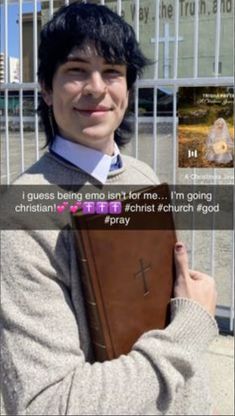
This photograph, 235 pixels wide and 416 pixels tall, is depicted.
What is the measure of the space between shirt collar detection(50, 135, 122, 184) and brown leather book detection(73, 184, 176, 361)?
12 cm

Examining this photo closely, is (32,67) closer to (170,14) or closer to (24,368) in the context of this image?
(170,14)

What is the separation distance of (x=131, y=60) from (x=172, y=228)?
0.40m

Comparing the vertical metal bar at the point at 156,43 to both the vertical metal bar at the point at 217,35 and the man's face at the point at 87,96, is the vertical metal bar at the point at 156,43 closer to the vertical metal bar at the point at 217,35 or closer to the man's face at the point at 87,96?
the vertical metal bar at the point at 217,35

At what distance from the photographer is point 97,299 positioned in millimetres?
906

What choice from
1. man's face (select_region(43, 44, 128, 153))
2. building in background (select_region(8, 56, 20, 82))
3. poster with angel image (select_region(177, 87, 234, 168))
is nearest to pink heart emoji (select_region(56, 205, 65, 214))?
man's face (select_region(43, 44, 128, 153))

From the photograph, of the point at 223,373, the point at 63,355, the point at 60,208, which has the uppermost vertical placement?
the point at 60,208

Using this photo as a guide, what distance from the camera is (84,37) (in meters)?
1.02

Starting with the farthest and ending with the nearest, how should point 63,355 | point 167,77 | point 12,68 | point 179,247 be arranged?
point 12,68
point 167,77
point 179,247
point 63,355

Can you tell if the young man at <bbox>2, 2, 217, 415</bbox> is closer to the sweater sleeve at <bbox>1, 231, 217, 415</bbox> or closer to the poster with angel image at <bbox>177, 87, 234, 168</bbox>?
the sweater sleeve at <bbox>1, 231, 217, 415</bbox>

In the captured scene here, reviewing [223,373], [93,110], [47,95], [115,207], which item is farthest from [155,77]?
[115,207]

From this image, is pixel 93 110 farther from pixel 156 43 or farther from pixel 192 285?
pixel 156 43

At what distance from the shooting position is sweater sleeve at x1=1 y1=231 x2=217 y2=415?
833 millimetres

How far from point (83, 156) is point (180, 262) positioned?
12.0 inches

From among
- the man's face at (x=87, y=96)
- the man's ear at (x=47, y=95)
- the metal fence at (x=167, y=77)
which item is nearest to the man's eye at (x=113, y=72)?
the man's face at (x=87, y=96)
